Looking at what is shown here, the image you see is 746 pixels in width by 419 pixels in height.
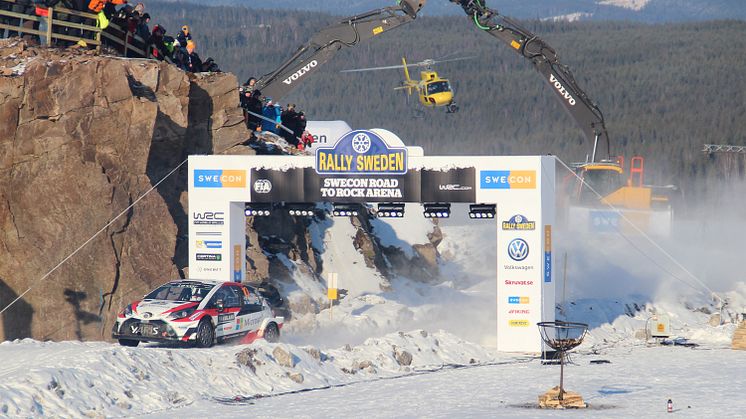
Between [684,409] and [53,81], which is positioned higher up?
[53,81]

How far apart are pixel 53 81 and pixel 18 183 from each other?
8.99 feet

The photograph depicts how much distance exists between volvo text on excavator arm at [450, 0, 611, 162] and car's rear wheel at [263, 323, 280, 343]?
1751 centimetres

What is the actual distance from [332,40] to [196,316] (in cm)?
2038

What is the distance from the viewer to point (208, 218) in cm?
3475

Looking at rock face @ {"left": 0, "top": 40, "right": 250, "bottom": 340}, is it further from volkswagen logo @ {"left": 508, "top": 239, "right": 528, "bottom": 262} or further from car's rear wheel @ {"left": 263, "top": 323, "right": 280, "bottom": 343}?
volkswagen logo @ {"left": 508, "top": 239, "right": 528, "bottom": 262}

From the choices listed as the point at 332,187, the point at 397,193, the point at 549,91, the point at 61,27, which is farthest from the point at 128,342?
the point at 549,91

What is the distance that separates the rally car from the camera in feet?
88.8

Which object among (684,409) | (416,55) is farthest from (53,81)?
(416,55)

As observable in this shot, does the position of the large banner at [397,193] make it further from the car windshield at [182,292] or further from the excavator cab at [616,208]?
the excavator cab at [616,208]

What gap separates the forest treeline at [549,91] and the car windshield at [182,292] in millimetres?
87144

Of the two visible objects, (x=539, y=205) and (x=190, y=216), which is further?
(x=190, y=216)

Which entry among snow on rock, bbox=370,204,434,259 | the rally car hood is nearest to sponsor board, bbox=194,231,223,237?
the rally car hood

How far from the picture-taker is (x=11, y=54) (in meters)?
35.8

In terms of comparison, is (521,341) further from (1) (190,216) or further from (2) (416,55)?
(2) (416,55)
